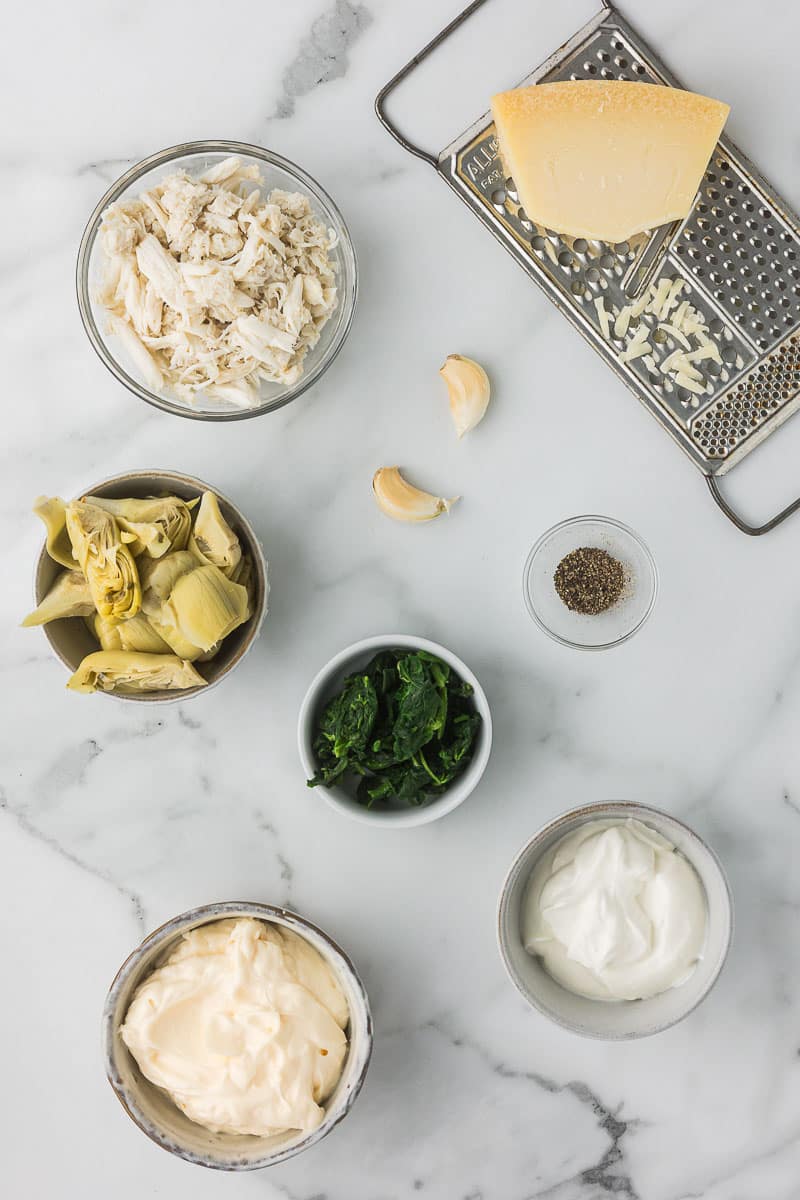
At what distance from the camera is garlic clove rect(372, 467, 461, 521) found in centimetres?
164

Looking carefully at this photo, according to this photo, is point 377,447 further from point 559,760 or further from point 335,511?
point 559,760

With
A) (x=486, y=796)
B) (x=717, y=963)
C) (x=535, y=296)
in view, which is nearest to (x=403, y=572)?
(x=486, y=796)

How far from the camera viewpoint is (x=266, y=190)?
1634mm

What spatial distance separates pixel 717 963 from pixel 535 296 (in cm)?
110

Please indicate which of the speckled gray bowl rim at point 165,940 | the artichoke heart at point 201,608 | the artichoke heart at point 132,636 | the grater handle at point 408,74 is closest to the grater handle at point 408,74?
the grater handle at point 408,74

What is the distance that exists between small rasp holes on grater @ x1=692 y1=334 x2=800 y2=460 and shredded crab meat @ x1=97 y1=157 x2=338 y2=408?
653 mm

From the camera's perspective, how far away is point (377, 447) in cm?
168

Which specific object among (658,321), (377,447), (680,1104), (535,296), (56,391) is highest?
(658,321)

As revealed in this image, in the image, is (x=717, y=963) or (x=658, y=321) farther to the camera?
(x=658, y=321)

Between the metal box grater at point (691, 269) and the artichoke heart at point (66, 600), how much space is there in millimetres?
882

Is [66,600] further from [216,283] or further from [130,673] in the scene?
[216,283]

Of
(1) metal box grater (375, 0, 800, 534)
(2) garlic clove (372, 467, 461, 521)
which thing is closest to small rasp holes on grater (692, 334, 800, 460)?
(1) metal box grater (375, 0, 800, 534)

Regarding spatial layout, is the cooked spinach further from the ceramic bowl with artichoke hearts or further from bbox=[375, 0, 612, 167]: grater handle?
bbox=[375, 0, 612, 167]: grater handle

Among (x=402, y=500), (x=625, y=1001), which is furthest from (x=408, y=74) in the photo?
(x=625, y=1001)
